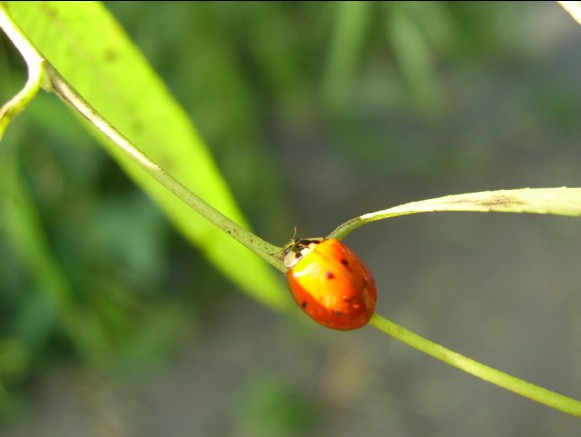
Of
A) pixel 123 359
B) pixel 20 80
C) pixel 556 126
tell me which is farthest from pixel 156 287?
pixel 556 126

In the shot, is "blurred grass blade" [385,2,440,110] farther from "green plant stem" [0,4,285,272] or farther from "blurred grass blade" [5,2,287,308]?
"green plant stem" [0,4,285,272]

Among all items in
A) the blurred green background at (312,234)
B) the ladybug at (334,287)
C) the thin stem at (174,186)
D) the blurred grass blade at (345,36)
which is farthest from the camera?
the blurred green background at (312,234)

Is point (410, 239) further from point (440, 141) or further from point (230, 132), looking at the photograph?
point (230, 132)

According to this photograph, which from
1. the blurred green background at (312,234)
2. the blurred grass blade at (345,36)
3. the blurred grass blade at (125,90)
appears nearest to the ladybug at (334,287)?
the blurred grass blade at (125,90)

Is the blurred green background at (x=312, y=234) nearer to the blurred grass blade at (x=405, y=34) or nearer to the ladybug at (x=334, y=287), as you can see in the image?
the blurred grass blade at (x=405, y=34)

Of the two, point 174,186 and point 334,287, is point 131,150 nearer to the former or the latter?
point 174,186

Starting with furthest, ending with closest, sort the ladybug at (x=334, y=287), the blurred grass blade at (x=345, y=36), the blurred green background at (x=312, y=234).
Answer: the blurred green background at (x=312, y=234)
the blurred grass blade at (x=345, y=36)
the ladybug at (x=334, y=287)
